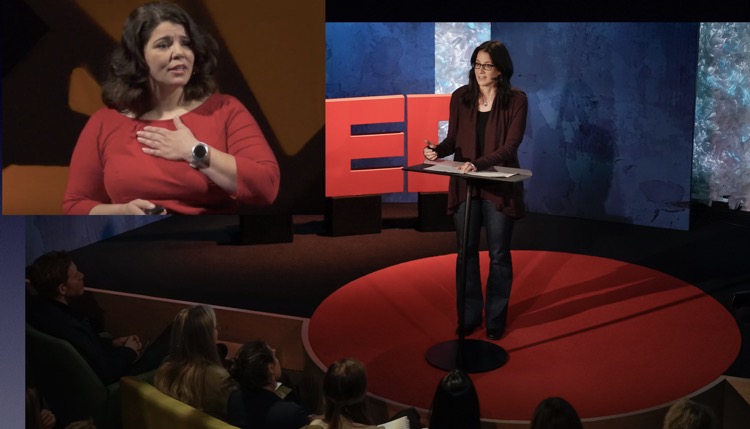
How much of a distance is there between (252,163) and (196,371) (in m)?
0.90

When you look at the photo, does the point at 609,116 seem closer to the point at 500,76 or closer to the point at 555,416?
the point at 500,76

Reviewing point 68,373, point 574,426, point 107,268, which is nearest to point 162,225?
point 107,268

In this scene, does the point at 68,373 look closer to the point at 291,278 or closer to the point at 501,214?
the point at 501,214

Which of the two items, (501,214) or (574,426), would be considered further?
(501,214)

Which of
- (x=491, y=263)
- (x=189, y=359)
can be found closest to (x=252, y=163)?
(x=189, y=359)

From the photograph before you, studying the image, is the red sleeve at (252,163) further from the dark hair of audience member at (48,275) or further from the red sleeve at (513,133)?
the red sleeve at (513,133)

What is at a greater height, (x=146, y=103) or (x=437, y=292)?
(x=146, y=103)

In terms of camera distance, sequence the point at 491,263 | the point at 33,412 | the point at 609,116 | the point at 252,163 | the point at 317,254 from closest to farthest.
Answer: the point at 33,412, the point at 252,163, the point at 491,263, the point at 317,254, the point at 609,116

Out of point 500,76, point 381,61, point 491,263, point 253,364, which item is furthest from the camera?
point 381,61

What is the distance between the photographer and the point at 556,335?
17.9 feet

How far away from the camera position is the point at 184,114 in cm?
423

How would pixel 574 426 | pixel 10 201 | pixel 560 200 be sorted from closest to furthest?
pixel 574 426 < pixel 10 201 < pixel 560 200

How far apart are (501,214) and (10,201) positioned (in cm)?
235

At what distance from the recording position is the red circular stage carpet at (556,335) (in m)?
4.72
